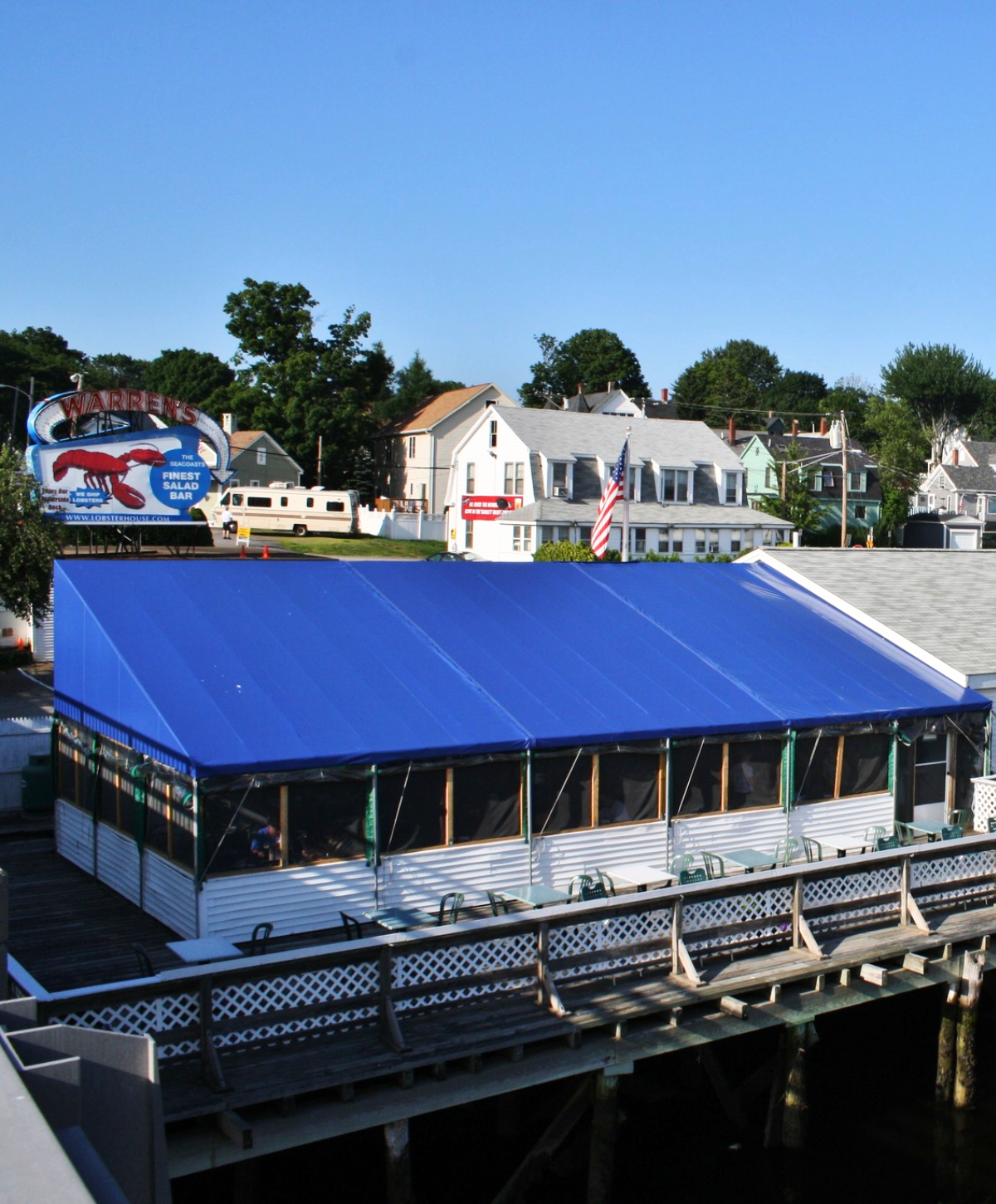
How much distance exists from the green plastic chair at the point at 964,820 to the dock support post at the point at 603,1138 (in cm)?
989

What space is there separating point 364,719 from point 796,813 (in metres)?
7.29

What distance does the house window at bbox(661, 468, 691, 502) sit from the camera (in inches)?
2648

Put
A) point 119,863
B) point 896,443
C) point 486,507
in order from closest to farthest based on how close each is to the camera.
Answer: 1. point 119,863
2. point 486,507
3. point 896,443

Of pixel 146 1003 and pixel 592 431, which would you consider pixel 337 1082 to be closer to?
pixel 146 1003

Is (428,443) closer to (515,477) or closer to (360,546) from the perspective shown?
(360,546)

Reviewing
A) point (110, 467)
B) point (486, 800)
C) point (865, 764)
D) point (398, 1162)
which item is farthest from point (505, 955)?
point (110, 467)

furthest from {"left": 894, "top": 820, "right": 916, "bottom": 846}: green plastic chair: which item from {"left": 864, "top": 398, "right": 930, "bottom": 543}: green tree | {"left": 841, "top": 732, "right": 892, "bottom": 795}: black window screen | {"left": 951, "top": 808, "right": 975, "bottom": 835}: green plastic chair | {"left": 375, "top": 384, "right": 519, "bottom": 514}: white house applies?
{"left": 864, "top": 398, "right": 930, "bottom": 543}: green tree

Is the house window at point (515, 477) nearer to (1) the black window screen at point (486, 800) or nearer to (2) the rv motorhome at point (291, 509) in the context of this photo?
(2) the rv motorhome at point (291, 509)

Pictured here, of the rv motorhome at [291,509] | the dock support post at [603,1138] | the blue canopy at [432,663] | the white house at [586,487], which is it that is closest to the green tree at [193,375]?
the rv motorhome at [291,509]

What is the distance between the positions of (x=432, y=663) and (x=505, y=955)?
616cm

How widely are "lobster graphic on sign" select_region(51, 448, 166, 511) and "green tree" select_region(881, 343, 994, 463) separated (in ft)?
350

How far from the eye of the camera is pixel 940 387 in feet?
438

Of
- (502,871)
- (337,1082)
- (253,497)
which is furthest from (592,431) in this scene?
(337,1082)

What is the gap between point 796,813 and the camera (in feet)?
64.2
